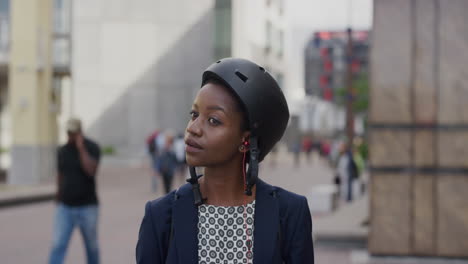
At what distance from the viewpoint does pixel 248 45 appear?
47.2m

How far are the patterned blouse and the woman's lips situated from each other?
7.9 inches

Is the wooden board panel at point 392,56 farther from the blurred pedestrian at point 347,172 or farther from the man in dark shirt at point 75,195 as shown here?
the blurred pedestrian at point 347,172

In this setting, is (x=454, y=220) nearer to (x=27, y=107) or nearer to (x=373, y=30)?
(x=373, y=30)

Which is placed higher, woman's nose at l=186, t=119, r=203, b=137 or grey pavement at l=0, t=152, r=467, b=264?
woman's nose at l=186, t=119, r=203, b=137

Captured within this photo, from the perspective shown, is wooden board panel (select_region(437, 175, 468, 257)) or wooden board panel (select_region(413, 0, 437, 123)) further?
wooden board panel (select_region(413, 0, 437, 123))

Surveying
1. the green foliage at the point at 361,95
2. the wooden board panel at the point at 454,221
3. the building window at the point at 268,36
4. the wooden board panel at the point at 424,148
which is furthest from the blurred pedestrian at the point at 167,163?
the green foliage at the point at 361,95

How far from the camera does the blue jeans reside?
22.5 feet

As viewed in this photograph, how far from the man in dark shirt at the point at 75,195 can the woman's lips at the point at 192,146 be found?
4655 millimetres

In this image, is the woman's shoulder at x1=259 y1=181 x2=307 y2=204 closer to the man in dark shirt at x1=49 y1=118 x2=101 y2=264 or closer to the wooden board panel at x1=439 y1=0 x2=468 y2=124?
the man in dark shirt at x1=49 y1=118 x2=101 y2=264

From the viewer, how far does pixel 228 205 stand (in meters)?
2.48

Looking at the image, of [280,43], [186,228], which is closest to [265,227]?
[186,228]

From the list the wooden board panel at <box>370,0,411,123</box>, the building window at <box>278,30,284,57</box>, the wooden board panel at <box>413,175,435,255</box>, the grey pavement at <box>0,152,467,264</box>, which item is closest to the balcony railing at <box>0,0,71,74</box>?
the grey pavement at <box>0,152,467,264</box>

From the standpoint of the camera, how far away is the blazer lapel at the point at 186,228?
2.38 metres

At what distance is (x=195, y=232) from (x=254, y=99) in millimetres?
468
